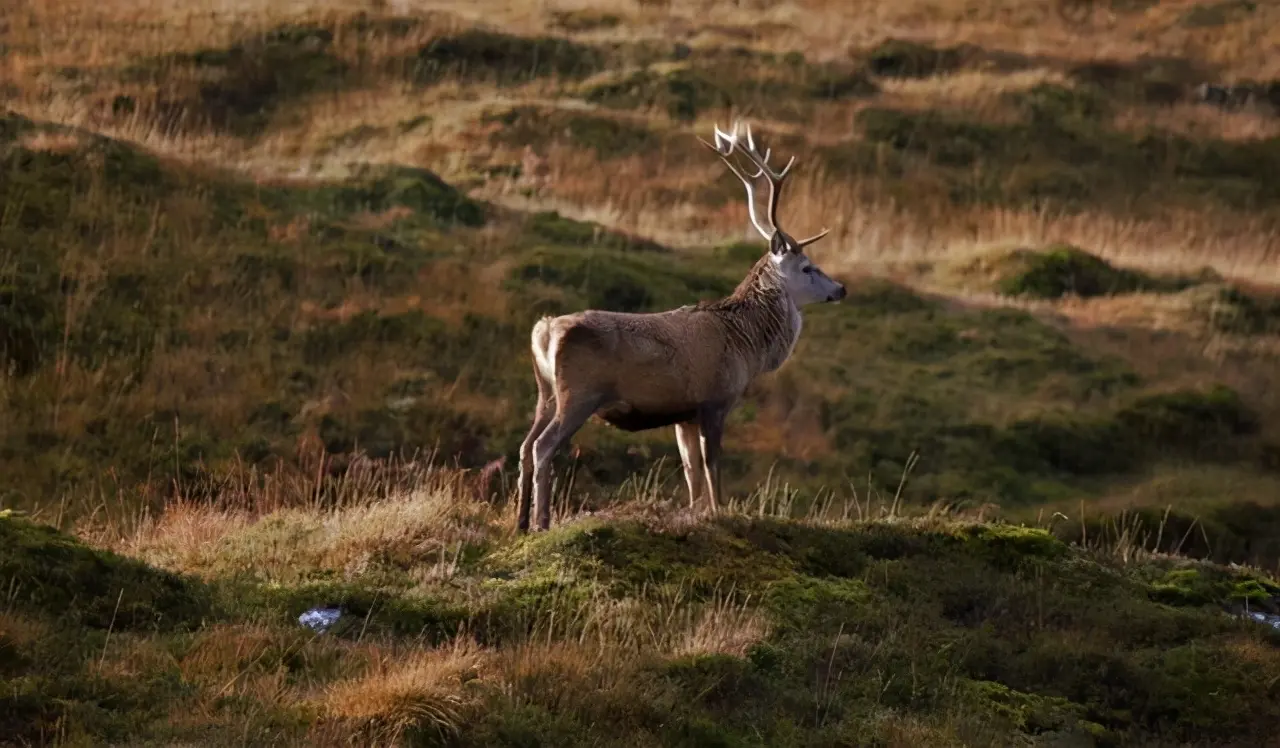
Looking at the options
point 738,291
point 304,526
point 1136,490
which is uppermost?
point 738,291

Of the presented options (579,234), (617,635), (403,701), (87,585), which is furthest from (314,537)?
(579,234)

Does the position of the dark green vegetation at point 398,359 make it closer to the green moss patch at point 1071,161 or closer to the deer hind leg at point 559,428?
the deer hind leg at point 559,428

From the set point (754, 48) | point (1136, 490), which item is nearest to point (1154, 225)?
point (754, 48)

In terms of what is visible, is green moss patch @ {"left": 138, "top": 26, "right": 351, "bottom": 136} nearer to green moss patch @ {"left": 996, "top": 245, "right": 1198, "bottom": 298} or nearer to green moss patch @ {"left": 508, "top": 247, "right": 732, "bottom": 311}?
green moss patch @ {"left": 508, "top": 247, "right": 732, "bottom": 311}

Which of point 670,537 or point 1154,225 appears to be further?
point 1154,225

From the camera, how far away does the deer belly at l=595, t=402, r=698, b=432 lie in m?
11.3

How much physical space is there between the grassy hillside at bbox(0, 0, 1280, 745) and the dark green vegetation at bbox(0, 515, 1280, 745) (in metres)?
0.03

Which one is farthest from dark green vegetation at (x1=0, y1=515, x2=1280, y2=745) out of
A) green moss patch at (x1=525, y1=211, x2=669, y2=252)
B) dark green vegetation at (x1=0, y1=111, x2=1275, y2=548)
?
green moss patch at (x1=525, y1=211, x2=669, y2=252)

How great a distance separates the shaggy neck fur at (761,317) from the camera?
12250 millimetres

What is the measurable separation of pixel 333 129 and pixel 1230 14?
26467 millimetres

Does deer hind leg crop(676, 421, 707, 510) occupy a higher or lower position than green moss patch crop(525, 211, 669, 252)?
higher

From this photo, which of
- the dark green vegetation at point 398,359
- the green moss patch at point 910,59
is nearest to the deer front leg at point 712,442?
the dark green vegetation at point 398,359

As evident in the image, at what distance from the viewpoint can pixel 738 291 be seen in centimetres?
1277

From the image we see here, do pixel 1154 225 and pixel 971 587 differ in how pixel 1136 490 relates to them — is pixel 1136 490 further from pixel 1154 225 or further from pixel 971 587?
pixel 1154 225
